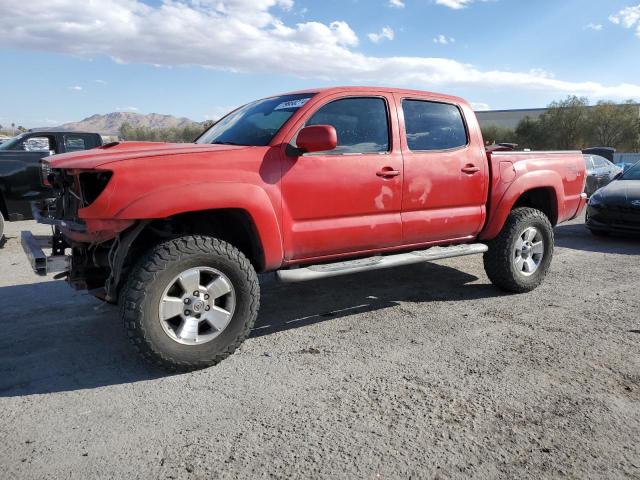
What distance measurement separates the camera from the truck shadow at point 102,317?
134 inches

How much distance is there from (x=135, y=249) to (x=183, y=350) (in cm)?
84

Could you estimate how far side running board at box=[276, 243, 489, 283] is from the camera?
3.80m

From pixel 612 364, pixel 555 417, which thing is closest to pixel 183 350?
pixel 555 417

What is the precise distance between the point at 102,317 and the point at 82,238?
1.29m

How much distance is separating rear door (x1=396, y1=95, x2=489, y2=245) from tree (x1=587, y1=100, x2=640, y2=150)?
4700 centimetres

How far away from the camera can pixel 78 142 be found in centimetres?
973

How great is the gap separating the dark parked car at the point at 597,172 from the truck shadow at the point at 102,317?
920 centimetres

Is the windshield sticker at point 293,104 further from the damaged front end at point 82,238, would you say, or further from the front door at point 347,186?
the damaged front end at point 82,238

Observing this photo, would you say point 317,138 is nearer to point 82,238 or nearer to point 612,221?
point 82,238

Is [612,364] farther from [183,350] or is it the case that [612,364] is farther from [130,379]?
[130,379]

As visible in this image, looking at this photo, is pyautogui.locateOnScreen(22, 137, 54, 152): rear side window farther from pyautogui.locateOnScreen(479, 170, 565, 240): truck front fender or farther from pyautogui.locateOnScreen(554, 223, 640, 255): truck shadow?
pyautogui.locateOnScreen(554, 223, 640, 255): truck shadow

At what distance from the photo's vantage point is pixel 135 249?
12.1 ft

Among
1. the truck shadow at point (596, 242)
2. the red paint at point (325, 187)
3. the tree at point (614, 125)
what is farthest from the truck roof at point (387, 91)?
the tree at point (614, 125)

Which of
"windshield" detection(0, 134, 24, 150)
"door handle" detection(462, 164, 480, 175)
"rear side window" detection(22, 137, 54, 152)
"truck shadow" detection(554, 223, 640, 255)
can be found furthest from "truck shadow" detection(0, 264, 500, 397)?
"rear side window" detection(22, 137, 54, 152)
